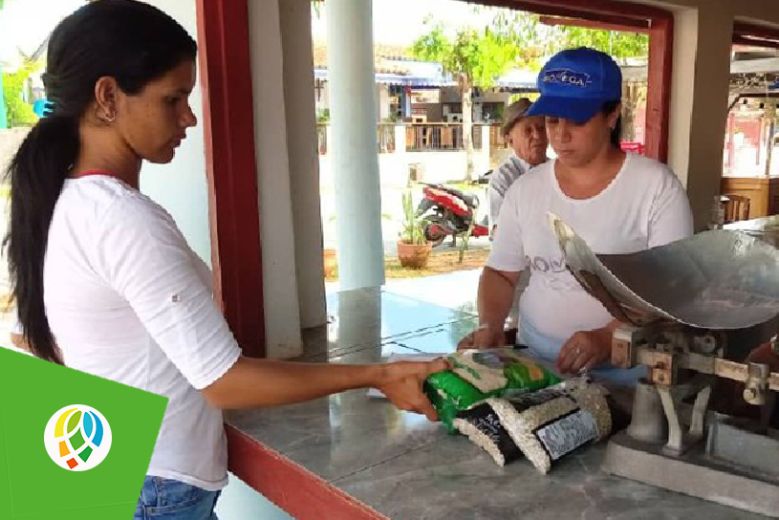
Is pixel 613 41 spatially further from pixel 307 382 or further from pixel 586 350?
pixel 307 382

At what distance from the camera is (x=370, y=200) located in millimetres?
4340

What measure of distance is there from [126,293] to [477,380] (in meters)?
0.62

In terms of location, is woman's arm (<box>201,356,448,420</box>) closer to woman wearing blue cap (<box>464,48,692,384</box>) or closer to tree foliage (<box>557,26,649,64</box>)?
woman wearing blue cap (<box>464,48,692,384</box>)

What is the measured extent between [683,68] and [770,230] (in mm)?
839

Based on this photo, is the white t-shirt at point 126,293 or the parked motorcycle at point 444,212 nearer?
the white t-shirt at point 126,293

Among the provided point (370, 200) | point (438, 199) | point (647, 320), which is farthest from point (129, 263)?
point (438, 199)

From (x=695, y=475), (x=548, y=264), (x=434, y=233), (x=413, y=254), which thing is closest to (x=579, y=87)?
(x=548, y=264)

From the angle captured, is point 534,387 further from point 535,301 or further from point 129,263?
point 129,263

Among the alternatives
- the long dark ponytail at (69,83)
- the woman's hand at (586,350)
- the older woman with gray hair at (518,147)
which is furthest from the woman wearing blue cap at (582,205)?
the older woman with gray hair at (518,147)

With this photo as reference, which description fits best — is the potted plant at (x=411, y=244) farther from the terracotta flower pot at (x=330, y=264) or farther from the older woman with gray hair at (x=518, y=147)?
the older woman with gray hair at (x=518, y=147)

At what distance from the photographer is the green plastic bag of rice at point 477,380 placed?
1.30 meters

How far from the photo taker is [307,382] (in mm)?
1117

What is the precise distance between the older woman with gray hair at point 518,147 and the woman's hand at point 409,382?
1601mm

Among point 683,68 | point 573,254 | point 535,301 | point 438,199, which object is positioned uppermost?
point 683,68
